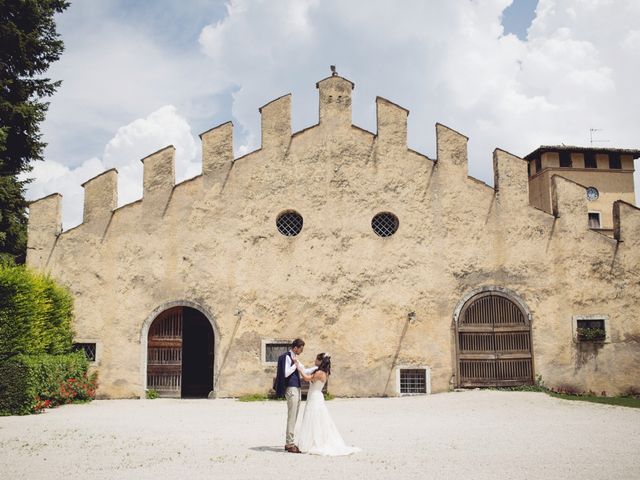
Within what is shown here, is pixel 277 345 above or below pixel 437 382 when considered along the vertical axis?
above

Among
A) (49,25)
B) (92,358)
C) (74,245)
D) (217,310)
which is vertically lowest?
(92,358)

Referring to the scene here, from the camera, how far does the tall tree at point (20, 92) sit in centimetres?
1955

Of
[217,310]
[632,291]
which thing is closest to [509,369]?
[632,291]

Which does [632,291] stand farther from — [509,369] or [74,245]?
[74,245]

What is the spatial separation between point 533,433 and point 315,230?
9.43m

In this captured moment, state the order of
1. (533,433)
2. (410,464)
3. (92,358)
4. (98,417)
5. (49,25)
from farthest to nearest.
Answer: (49,25) → (92,358) → (98,417) → (533,433) → (410,464)

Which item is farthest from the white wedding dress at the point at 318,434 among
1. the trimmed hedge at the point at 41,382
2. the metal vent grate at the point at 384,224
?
the metal vent grate at the point at 384,224

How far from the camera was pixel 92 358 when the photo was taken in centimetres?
1789

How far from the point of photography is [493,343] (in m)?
18.6

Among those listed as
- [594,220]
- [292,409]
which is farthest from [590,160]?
[292,409]

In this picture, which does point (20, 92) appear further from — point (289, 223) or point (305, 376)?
point (305, 376)

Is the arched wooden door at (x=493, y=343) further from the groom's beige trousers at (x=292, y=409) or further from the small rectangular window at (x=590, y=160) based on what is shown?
the small rectangular window at (x=590, y=160)

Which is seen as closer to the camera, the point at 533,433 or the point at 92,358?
the point at 533,433

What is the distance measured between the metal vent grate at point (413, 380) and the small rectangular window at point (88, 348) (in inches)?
362
